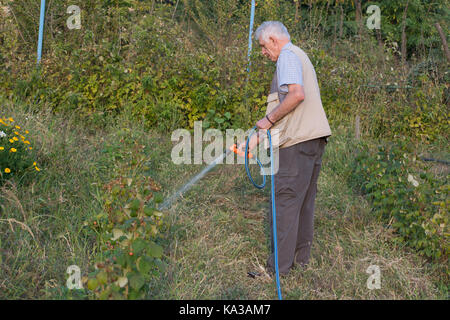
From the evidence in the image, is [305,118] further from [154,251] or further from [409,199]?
[154,251]

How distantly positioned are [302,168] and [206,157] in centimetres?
237

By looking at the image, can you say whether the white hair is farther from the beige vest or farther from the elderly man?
the beige vest

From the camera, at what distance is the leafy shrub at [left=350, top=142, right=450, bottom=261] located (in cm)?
343

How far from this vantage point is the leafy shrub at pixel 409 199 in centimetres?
343

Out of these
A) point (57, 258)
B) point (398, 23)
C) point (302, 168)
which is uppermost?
point (398, 23)

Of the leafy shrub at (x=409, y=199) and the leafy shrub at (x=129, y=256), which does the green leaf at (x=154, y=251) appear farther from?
the leafy shrub at (x=409, y=199)

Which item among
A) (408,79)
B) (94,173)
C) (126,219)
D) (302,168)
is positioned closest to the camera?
(126,219)

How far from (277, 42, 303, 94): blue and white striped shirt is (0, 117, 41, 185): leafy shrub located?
2139 mm

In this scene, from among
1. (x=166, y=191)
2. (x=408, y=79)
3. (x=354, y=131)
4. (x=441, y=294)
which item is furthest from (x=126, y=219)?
(x=408, y=79)

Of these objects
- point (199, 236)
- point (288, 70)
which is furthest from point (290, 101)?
point (199, 236)

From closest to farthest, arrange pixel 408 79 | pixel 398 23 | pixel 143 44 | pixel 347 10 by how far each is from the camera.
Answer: pixel 143 44 → pixel 408 79 → pixel 398 23 → pixel 347 10

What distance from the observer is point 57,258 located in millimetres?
3205

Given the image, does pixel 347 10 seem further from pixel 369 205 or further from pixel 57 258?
pixel 57 258

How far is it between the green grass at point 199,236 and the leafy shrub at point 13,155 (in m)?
0.12
